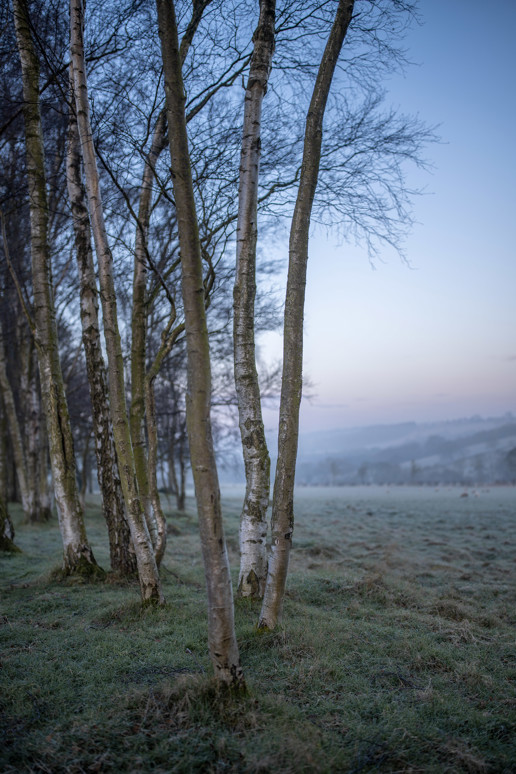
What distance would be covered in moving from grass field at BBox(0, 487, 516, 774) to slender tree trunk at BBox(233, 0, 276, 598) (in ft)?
2.07

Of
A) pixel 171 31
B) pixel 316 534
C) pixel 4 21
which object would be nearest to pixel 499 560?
pixel 316 534

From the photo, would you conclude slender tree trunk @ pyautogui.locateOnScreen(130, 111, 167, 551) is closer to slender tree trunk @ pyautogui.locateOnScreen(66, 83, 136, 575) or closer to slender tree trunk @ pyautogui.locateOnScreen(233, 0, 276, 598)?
slender tree trunk @ pyautogui.locateOnScreen(66, 83, 136, 575)

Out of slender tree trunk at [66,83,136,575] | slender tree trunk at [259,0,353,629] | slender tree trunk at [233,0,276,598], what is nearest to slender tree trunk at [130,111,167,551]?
slender tree trunk at [66,83,136,575]

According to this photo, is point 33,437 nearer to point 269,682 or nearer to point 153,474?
point 153,474

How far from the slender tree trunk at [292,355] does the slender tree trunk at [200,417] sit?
1.20 m

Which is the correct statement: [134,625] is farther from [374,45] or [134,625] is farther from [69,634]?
[374,45]

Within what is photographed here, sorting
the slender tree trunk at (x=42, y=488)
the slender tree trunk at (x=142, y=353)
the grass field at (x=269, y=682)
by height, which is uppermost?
the slender tree trunk at (x=142, y=353)

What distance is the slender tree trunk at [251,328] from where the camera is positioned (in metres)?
4.89

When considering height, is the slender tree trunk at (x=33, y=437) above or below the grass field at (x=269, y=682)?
above

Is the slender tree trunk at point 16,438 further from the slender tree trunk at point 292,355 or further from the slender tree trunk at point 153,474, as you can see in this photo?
the slender tree trunk at point 292,355

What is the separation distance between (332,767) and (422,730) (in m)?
0.72

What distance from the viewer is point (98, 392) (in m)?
7.01

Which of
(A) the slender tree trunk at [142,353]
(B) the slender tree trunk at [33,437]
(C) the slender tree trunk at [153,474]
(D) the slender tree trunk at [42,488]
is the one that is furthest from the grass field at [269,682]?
(D) the slender tree trunk at [42,488]

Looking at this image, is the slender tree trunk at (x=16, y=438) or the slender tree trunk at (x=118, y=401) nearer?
the slender tree trunk at (x=118, y=401)
